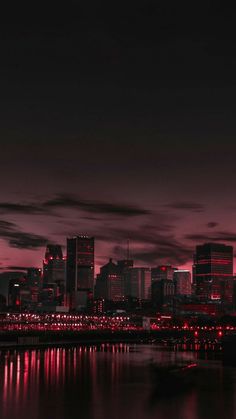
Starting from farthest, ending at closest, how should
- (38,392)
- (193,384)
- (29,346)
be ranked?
1. (29,346)
2. (193,384)
3. (38,392)

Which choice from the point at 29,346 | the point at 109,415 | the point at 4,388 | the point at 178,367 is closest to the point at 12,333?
the point at 29,346

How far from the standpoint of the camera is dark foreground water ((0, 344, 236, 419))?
63.7 m

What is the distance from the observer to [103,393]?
7694cm

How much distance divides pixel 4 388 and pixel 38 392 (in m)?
5.26

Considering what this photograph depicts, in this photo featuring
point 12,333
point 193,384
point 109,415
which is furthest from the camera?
point 12,333

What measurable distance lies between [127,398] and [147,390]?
700 cm

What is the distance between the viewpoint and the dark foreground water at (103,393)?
6372cm

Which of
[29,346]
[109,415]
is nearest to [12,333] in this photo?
[29,346]

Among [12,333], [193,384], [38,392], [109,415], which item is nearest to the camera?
[109,415]

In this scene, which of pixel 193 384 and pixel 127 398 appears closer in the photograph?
pixel 127 398

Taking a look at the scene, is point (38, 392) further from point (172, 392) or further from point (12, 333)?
point (12, 333)

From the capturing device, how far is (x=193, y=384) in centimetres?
8512

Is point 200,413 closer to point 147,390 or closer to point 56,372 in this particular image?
point 147,390

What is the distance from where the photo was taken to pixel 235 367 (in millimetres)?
111875
